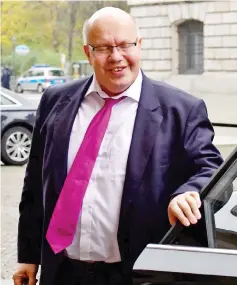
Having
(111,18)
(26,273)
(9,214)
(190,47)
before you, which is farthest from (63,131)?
(190,47)

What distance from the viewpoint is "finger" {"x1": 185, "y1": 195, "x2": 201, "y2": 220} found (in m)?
2.04

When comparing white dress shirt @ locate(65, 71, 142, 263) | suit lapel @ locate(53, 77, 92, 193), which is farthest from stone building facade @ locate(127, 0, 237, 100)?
white dress shirt @ locate(65, 71, 142, 263)

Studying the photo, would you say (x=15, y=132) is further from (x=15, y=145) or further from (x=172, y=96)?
(x=172, y=96)

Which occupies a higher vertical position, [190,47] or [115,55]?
[115,55]

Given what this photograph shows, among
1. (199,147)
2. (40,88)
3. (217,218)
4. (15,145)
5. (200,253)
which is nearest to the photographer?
(200,253)

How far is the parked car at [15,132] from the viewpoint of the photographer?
13266 mm

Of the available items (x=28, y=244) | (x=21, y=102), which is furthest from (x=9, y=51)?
(x=28, y=244)

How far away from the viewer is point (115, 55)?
8.08 feet

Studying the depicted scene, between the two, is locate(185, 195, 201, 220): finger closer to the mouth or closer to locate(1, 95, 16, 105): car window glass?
the mouth

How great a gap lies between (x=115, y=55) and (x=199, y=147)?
0.39m

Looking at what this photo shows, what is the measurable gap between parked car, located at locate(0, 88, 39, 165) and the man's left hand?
11.2 metres

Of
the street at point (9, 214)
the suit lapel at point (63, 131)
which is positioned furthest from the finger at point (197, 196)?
the street at point (9, 214)

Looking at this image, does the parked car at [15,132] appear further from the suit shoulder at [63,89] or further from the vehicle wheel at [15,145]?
the suit shoulder at [63,89]

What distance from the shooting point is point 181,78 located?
109 feet
